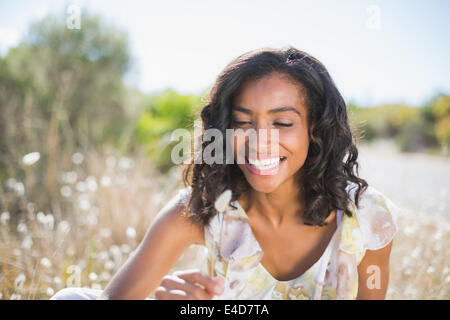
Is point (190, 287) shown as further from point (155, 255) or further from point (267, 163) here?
point (267, 163)

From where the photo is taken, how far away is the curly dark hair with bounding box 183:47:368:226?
67.2 inches

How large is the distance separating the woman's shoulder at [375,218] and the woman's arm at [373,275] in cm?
6

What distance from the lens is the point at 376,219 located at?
177cm

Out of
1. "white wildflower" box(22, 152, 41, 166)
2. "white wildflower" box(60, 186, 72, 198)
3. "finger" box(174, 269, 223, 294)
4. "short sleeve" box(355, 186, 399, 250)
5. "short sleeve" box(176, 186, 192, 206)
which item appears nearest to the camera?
"finger" box(174, 269, 223, 294)

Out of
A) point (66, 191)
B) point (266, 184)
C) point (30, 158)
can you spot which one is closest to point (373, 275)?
point (266, 184)

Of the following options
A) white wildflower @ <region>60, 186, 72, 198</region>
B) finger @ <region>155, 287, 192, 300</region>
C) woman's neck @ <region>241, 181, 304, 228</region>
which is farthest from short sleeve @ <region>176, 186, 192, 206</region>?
white wildflower @ <region>60, 186, 72, 198</region>

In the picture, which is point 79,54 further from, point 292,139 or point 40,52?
point 292,139

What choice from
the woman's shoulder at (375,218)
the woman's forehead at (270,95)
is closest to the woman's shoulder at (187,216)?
the woman's forehead at (270,95)

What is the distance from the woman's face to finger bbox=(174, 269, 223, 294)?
24.0 inches

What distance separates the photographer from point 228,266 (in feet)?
5.98

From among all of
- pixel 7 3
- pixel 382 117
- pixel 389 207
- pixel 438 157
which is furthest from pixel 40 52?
pixel 382 117

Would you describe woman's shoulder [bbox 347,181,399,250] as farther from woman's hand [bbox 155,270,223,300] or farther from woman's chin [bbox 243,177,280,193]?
woman's hand [bbox 155,270,223,300]

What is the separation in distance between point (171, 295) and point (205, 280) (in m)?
0.13

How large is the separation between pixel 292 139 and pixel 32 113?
12.8 ft
